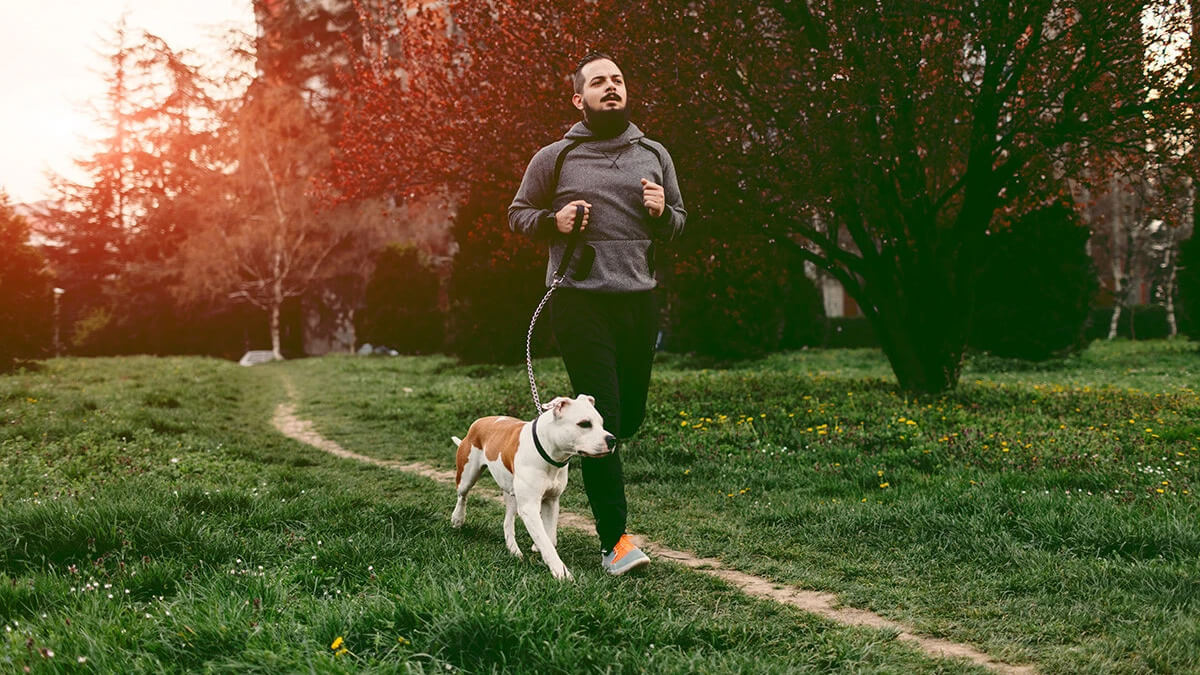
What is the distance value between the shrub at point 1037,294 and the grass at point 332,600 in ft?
47.9

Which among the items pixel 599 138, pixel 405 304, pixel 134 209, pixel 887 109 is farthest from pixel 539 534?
pixel 134 209

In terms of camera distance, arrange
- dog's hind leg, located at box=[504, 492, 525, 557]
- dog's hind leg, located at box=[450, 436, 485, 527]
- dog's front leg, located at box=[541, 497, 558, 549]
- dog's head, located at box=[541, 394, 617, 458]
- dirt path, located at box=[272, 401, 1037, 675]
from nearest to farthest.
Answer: dirt path, located at box=[272, 401, 1037, 675] < dog's head, located at box=[541, 394, 617, 458] < dog's front leg, located at box=[541, 497, 558, 549] < dog's hind leg, located at box=[504, 492, 525, 557] < dog's hind leg, located at box=[450, 436, 485, 527]

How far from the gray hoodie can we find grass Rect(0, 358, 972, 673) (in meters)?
1.42

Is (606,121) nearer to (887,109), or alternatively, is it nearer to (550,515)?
(550,515)

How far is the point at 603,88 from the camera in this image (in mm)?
3932

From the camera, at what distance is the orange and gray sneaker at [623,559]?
3.85 m

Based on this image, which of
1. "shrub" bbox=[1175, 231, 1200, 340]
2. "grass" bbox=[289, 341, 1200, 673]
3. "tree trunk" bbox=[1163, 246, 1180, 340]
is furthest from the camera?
"tree trunk" bbox=[1163, 246, 1180, 340]

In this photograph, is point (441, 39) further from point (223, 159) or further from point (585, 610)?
point (223, 159)

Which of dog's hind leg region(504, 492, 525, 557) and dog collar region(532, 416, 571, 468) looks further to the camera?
dog's hind leg region(504, 492, 525, 557)

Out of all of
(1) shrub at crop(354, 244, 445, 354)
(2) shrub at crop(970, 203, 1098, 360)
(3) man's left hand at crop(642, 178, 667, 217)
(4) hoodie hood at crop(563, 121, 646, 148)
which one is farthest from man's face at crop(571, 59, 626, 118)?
(1) shrub at crop(354, 244, 445, 354)

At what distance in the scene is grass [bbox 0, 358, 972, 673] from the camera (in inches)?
103

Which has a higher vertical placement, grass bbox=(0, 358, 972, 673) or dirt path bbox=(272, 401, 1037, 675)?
grass bbox=(0, 358, 972, 673)

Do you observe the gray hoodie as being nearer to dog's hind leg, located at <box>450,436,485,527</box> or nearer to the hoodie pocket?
the hoodie pocket

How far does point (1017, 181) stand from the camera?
9.98m
